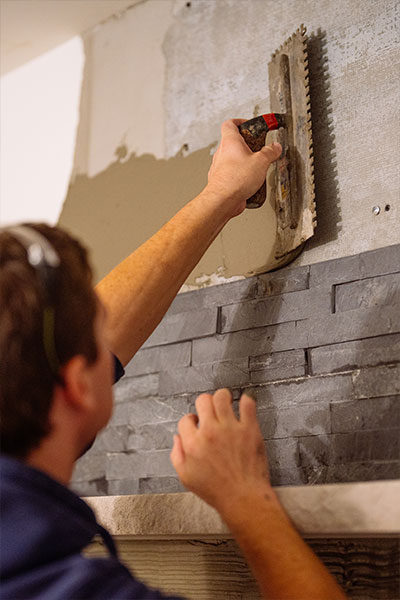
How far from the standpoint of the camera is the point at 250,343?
158cm

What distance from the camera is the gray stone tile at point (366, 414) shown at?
1.32m

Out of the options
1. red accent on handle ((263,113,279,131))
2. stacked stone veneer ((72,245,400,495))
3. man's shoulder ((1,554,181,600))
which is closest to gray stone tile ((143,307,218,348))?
stacked stone veneer ((72,245,400,495))

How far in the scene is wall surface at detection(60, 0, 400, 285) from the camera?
→ 1521 mm

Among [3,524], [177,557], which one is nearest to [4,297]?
[3,524]

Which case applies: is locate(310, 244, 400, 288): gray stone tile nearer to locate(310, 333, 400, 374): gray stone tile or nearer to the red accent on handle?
locate(310, 333, 400, 374): gray stone tile

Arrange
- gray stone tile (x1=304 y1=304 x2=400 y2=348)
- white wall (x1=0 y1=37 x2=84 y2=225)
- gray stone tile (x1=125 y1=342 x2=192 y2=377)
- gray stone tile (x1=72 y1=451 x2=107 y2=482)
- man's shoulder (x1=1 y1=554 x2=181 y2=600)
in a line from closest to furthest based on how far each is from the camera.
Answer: man's shoulder (x1=1 y1=554 x2=181 y2=600) < gray stone tile (x1=304 y1=304 x2=400 y2=348) < gray stone tile (x1=125 y1=342 x2=192 y2=377) < gray stone tile (x1=72 y1=451 x2=107 y2=482) < white wall (x1=0 y1=37 x2=84 y2=225)

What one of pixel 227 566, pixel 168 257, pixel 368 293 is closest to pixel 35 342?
pixel 168 257

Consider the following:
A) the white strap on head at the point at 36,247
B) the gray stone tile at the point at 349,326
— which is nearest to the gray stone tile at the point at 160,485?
the gray stone tile at the point at 349,326

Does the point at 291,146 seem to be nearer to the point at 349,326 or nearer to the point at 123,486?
the point at 349,326

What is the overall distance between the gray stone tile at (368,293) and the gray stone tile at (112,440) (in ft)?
2.37

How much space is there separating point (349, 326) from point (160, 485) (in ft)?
2.09

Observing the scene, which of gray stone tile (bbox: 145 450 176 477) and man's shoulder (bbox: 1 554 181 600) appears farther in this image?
gray stone tile (bbox: 145 450 176 477)

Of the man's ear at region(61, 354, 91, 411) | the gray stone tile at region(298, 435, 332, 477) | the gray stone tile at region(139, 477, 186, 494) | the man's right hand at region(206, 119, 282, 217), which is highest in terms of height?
the man's right hand at region(206, 119, 282, 217)

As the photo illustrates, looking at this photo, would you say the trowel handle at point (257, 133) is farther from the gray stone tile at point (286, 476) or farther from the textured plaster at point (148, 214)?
the gray stone tile at point (286, 476)
